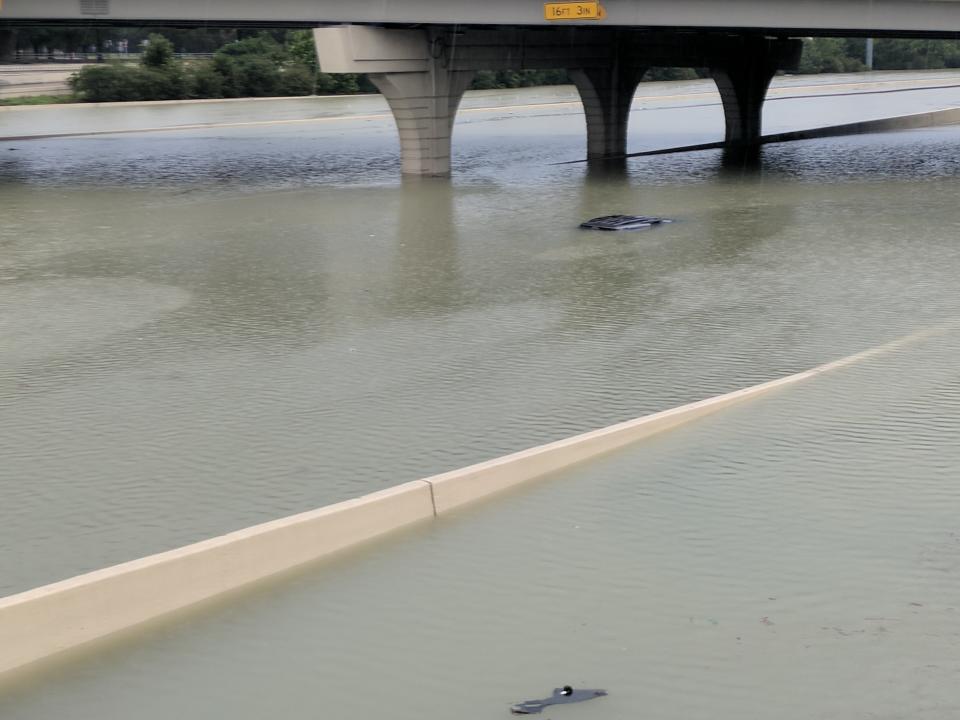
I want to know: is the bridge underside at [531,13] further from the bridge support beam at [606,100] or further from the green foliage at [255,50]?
the green foliage at [255,50]

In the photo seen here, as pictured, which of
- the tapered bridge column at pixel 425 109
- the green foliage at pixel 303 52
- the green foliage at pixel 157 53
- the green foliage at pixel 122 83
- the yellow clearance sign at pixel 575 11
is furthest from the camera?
the green foliage at pixel 303 52

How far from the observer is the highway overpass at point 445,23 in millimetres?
35062

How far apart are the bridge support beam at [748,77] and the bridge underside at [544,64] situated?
47 mm

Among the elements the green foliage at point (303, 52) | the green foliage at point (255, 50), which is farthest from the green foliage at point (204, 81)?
the green foliage at point (303, 52)

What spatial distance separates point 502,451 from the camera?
1340 centimetres

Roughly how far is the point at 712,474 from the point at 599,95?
4017cm

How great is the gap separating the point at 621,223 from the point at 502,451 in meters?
17.2

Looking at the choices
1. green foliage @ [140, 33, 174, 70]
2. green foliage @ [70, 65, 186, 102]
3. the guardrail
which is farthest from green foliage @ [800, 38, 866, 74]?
green foliage @ [70, 65, 186, 102]

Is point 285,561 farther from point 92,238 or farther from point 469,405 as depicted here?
point 92,238

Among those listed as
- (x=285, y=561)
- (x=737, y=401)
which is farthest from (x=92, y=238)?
(x=285, y=561)

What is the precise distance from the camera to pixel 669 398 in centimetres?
1526

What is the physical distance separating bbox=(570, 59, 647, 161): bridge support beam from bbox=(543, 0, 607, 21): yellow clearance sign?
569 inches

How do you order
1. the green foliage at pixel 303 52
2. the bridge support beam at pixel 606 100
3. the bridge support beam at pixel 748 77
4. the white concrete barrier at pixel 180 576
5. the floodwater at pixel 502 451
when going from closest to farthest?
the floodwater at pixel 502 451
the white concrete barrier at pixel 180 576
the bridge support beam at pixel 606 100
the bridge support beam at pixel 748 77
the green foliage at pixel 303 52

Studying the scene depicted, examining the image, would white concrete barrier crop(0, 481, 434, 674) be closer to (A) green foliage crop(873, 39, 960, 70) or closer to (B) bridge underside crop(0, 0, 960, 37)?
(B) bridge underside crop(0, 0, 960, 37)
